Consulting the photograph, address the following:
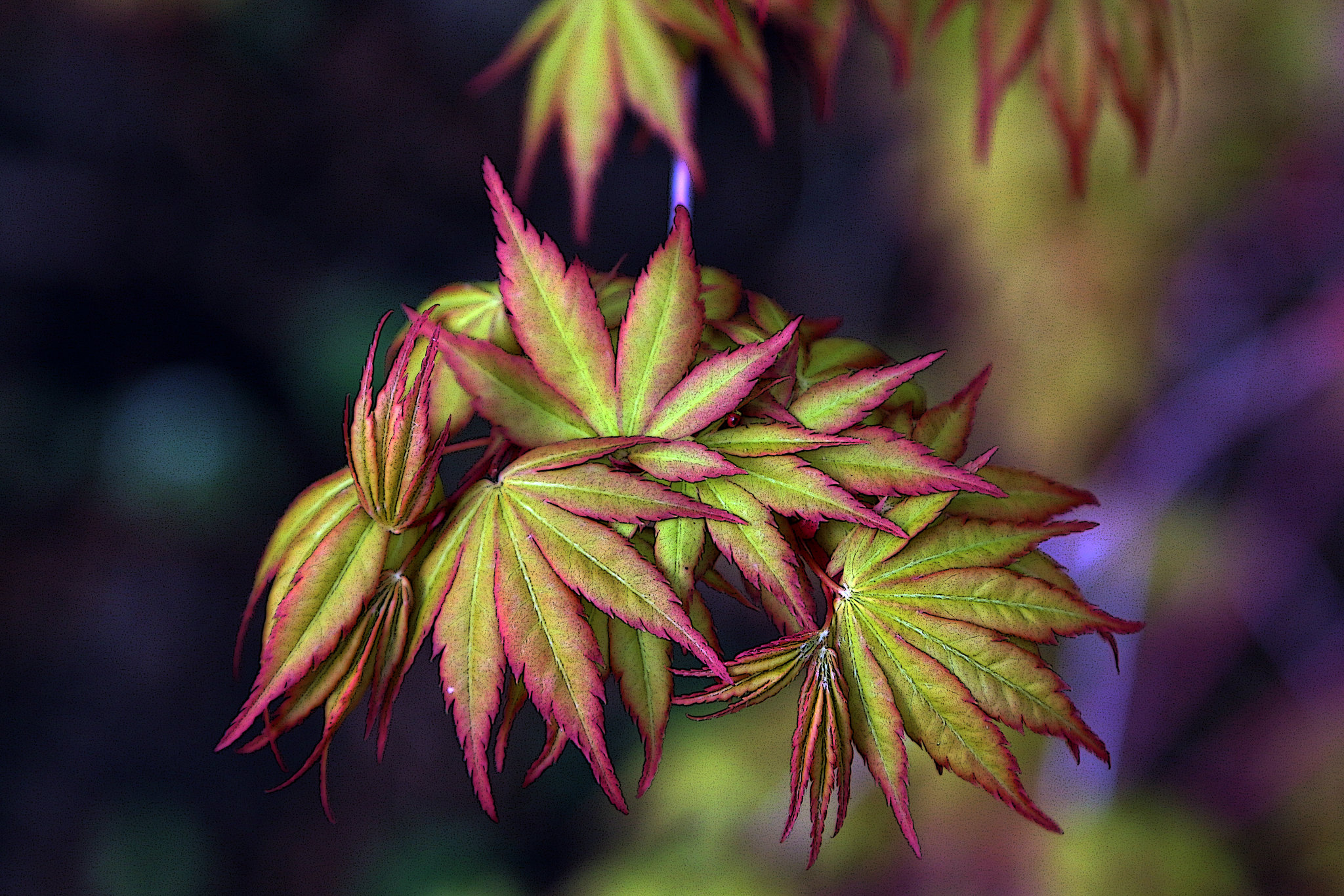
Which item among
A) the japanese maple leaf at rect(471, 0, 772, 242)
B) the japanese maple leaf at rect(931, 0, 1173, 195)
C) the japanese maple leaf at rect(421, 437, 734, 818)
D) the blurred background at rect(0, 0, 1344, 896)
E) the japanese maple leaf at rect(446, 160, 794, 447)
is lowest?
the blurred background at rect(0, 0, 1344, 896)

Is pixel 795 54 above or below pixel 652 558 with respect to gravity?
above

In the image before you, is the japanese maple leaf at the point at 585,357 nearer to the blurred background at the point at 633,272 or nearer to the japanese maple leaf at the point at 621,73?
the japanese maple leaf at the point at 621,73

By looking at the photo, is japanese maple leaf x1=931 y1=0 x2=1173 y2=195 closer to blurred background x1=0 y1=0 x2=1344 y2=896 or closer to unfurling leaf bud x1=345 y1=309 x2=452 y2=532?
blurred background x1=0 y1=0 x2=1344 y2=896

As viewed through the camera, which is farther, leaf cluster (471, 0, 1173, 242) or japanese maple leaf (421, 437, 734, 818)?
leaf cluster (471, 0, 1173, 242)

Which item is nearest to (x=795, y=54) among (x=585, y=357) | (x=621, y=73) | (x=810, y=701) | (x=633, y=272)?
(x=621, y=73)

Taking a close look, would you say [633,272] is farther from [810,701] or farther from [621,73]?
[810,701]

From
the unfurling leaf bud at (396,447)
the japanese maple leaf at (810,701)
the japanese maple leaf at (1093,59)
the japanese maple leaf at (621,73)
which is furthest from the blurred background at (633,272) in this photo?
the unfurling leaf bud at (396,447)

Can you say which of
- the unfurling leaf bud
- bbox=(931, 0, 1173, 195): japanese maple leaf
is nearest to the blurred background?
bbox=(931, 0, 1173, 195): japanese maple leaf
